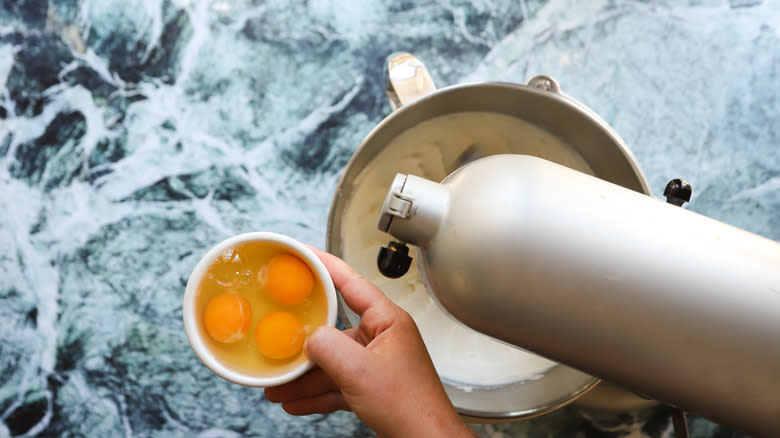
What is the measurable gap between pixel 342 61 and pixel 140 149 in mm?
375

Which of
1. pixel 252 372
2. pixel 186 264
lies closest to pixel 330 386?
pixel 252 372

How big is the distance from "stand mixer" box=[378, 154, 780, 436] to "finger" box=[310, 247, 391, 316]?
0.51 ft

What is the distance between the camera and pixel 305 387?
64 cm

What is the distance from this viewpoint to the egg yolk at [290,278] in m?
0.56

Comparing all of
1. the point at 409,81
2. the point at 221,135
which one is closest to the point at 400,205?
the point at 409,81

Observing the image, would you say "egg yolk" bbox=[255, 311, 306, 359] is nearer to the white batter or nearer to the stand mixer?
the white batter

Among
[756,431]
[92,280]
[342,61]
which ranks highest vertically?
[342,61]

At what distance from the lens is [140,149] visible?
2.78ft

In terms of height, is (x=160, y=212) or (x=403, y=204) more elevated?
(x=403, y=204)

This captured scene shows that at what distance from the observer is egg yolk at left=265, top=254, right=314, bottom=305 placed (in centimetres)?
56

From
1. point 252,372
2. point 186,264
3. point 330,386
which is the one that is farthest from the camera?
point 186,264

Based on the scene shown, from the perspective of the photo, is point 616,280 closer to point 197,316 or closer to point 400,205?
point 400,205

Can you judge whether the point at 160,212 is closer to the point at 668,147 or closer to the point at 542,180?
the point at 542,180

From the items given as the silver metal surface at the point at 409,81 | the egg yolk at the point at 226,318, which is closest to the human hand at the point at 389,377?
the egg yolk at the point at 226,318
